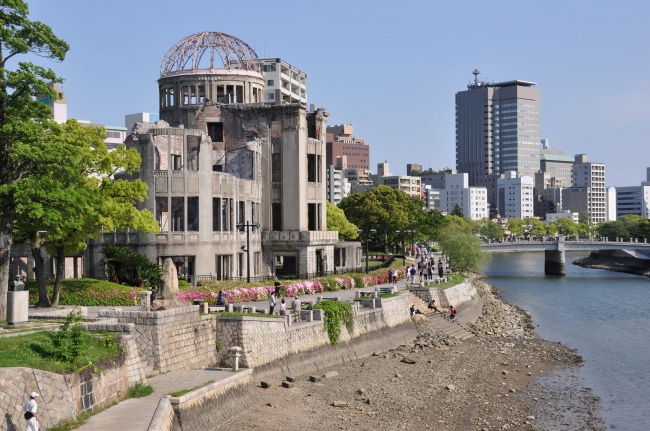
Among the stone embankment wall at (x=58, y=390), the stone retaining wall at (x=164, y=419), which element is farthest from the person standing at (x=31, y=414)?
the stone retaining wall at (x=164, y=419)

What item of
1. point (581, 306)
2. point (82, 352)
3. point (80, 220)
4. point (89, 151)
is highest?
point (89, 151)

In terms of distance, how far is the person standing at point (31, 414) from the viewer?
22.4 meters

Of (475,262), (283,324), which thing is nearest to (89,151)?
(283,324)

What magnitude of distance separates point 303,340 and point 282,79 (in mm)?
118083

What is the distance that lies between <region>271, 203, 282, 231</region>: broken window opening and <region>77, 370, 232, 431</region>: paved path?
3862 centimetres

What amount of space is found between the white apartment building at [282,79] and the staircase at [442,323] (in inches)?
3520

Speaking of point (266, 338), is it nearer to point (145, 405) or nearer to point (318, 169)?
point (145, 405)

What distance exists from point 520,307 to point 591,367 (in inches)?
1426

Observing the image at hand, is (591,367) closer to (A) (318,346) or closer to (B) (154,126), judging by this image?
(A) (318,346)

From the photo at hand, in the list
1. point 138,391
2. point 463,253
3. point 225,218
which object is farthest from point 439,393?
point 463,253

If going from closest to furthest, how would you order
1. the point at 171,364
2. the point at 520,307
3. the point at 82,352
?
the point at 82,352 → the point at 171,364 → the point at 520,307

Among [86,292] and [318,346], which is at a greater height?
[86,292]

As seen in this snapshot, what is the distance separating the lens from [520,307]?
292ft

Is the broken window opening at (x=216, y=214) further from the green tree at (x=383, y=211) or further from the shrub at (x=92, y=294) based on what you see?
the green tree at (x=383, y=211)
